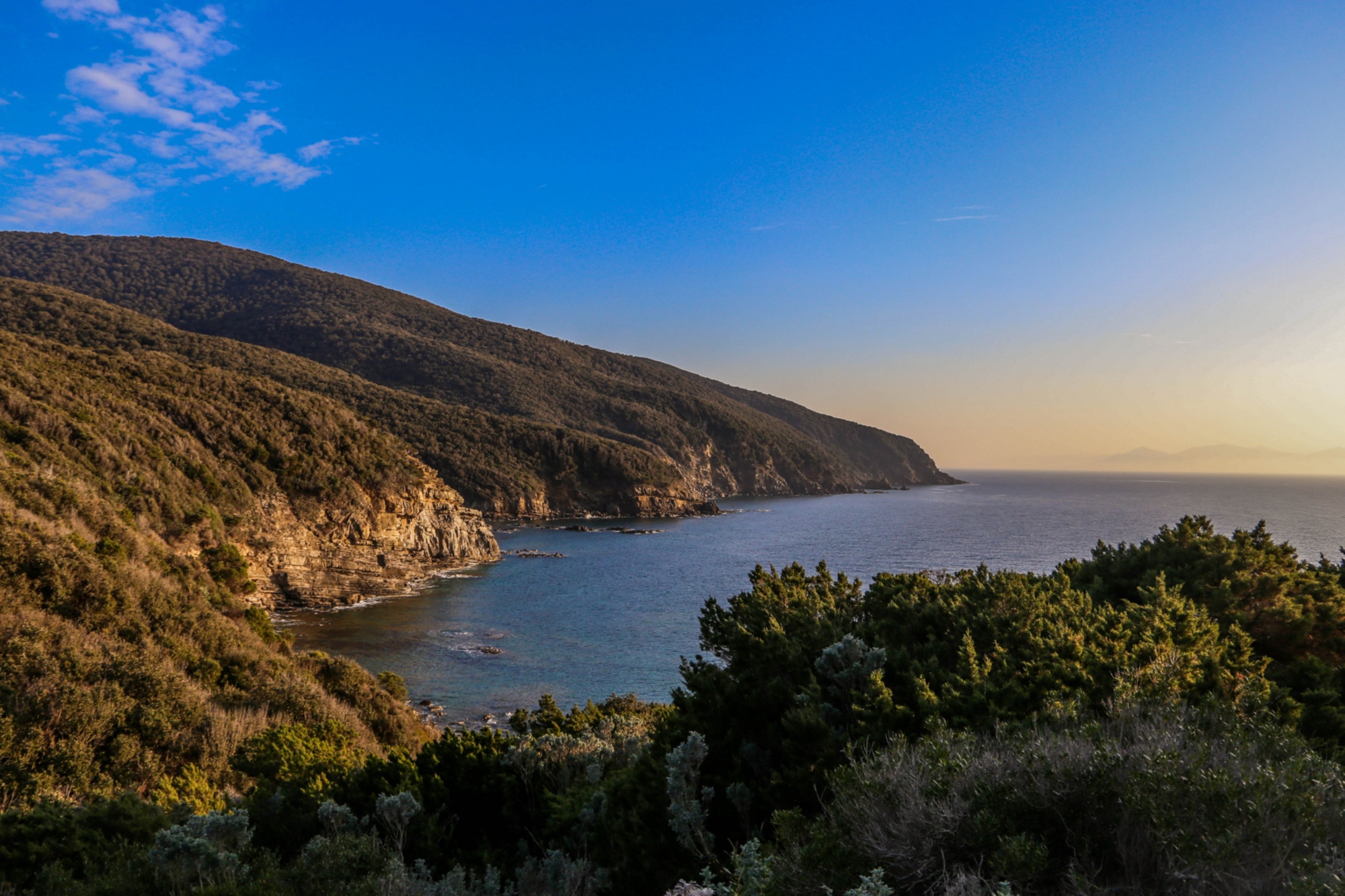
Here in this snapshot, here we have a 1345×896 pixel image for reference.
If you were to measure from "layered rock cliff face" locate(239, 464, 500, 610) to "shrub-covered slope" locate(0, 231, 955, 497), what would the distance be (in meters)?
54.7

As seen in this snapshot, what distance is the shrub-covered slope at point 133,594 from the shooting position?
11.9 meters

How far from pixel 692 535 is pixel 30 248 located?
5366 inches

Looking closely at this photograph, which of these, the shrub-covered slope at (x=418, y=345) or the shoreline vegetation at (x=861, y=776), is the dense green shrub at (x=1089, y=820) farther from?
the shrub-covered slope at (x=418, y=345)

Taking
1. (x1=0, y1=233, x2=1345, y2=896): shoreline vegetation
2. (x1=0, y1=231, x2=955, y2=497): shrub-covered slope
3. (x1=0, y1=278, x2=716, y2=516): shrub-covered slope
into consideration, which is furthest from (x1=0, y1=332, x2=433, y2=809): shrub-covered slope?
(x1=0, y1=231, x2=955, y2=497): shrub-covered slope

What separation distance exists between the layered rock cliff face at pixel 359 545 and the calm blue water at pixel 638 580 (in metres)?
2.46

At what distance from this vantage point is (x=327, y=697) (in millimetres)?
17344

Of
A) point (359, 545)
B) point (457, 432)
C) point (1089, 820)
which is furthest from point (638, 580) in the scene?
point (457, 432)

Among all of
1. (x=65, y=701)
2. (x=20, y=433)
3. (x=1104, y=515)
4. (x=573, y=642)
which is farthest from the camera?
(x=1104, y=515)

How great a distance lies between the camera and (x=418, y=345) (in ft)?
380

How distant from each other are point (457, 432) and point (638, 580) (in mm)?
46967

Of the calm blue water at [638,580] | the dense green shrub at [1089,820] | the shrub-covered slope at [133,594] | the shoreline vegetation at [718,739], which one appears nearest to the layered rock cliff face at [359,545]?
the shrub-covered slope at [133,594]

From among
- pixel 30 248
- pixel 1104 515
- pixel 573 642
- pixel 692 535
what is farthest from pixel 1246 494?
pixel 30 248

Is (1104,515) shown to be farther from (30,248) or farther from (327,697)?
(30,248)

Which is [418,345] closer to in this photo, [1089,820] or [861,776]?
[861,776]
